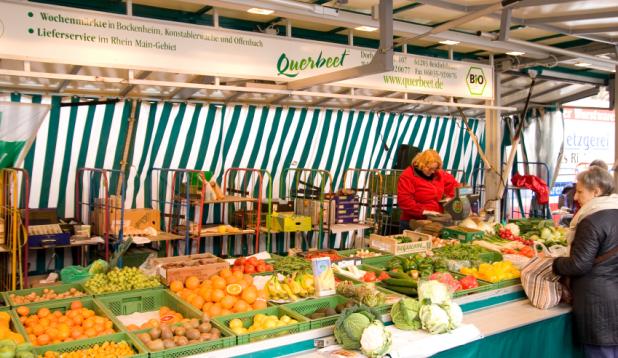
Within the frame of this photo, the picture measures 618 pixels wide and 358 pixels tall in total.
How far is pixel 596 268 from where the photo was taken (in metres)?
4.14

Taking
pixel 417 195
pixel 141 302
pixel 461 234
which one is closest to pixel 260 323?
pixel 141 302

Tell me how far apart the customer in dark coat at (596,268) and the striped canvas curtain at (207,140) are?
6066mm

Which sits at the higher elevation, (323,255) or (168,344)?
(323,255)

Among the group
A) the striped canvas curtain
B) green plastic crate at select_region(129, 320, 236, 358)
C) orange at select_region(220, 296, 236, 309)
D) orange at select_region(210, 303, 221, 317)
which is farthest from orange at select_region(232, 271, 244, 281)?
the striped canvas curtain

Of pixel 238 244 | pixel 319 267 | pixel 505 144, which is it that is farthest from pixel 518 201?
pixel 319 267

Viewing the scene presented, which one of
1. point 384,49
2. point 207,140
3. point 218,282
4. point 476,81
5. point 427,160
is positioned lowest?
point 218,282

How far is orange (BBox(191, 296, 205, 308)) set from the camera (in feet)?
12.9

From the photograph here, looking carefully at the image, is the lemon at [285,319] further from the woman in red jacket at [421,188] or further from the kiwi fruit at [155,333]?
the woman in red jacket at [421,188]

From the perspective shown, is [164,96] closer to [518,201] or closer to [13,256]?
[13,256]

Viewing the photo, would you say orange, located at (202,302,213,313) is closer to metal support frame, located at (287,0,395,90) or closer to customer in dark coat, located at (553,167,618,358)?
metal support frame, located at (287,0,395,90)

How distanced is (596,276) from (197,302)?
2.96m

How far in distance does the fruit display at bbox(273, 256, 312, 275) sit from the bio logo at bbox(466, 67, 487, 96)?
3888 mm

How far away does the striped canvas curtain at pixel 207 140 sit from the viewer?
25.6 ft

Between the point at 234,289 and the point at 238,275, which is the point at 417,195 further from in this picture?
the point at 234,289
